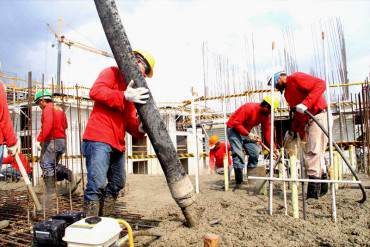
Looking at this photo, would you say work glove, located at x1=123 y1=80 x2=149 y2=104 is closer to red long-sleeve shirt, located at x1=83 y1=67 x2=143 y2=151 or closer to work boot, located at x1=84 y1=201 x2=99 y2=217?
red long-sleeve shirt, located at x1=83 y1=67 x2=143 y2=151

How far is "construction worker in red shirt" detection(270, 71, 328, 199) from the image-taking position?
349cm

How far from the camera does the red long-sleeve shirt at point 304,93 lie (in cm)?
342

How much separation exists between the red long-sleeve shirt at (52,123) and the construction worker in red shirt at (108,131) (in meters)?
2.13

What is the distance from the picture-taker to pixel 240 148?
5184 millimetres

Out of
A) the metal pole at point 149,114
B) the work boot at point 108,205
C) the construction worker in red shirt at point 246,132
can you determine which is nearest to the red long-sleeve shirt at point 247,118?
the construction worker in red shirt at point 246,132

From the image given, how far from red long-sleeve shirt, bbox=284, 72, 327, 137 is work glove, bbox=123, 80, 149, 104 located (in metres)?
2.00

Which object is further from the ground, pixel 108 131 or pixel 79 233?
pixel 108 131

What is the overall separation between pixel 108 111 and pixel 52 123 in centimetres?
250

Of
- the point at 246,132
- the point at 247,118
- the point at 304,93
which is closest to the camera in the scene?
the point at 304,93

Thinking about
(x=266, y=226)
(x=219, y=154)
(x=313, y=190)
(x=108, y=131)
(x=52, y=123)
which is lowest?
(x=266, y=226)

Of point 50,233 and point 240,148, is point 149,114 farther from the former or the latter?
point 240,148

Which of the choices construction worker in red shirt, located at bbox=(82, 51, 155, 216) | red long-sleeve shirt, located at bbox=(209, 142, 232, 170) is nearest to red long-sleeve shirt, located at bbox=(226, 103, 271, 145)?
construction worker in red shirt, located at bbox=(82, 51, 155, 216)

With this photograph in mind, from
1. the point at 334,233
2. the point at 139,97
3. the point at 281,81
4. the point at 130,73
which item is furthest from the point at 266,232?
the point at 281,81

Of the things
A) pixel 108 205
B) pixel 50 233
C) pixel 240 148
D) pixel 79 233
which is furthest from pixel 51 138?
pixel 79 233
